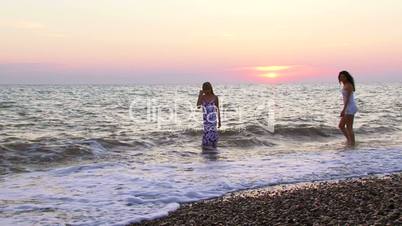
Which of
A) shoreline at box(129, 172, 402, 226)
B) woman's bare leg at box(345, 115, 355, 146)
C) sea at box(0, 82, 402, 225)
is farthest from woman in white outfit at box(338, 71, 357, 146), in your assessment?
shoreline at box(129, 172, 402, 226)

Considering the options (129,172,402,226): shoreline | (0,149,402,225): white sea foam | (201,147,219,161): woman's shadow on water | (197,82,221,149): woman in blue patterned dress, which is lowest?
(201,147,219,161): woman's shadow on water

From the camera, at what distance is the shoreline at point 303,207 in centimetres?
578

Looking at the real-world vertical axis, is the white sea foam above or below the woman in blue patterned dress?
below

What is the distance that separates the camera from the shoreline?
578 centimetres

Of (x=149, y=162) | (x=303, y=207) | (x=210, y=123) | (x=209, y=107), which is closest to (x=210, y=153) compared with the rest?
(x=210, y=123)

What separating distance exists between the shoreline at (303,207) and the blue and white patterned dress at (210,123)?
527 cm

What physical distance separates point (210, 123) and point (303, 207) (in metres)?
7.43

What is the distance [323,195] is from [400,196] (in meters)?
1.05

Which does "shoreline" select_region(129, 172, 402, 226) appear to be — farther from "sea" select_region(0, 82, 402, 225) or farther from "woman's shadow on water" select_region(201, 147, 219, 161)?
"woman's shadow on water" select_region(201, 147, 219, 161)

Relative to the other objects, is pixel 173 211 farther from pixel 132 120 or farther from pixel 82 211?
pixel 132 120

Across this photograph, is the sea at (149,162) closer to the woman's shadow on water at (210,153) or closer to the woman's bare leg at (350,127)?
the woman's shadow on water at (210,153)

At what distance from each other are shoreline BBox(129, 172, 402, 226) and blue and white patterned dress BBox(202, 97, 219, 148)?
5.27 m

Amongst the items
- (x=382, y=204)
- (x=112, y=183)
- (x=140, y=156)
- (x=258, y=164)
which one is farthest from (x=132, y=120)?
(x=382, y=204)

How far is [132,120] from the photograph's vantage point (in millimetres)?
22172
